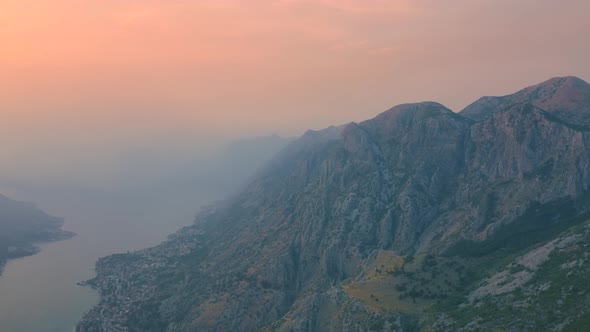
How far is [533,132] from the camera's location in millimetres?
165000

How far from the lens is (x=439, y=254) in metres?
142

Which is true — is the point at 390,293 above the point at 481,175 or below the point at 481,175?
below

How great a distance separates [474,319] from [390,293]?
28.9 meters

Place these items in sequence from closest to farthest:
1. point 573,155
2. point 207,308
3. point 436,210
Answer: point 573,155 < point 207,308 < point 436,210

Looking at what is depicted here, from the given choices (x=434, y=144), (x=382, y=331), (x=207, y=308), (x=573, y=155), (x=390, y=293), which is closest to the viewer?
(x=382, y=331)

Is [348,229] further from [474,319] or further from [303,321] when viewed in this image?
[474,319]

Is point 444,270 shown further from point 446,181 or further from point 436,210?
point 446,181

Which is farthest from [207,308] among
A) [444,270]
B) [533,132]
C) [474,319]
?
[533,132]

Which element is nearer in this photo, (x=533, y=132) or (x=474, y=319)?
(x=474, y=319)

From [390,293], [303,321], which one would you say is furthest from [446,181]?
[303,321]

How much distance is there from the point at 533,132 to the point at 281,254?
10871 cm

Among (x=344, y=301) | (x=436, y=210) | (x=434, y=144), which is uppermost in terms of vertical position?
(x=434, y=144)

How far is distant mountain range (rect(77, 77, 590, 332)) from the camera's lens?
9869cm

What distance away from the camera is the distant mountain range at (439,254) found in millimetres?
98688
